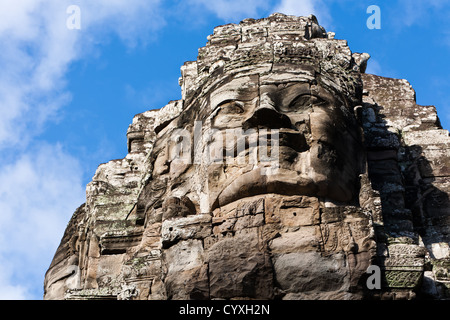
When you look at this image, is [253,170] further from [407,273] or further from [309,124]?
[407,273]

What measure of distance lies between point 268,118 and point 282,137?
1.14 ft

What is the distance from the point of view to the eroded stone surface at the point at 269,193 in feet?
40.2

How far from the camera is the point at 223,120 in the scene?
547 inches

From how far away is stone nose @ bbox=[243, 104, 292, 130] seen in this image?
13.4 m

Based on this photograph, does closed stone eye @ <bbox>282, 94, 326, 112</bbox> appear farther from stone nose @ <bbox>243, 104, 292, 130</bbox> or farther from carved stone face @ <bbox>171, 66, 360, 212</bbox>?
stone nose @ <bbox>243, 104, 292, 130</bbox>

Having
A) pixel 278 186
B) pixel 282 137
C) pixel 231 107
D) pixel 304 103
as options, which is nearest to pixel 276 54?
pixel 304 103

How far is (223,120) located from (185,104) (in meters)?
1.65

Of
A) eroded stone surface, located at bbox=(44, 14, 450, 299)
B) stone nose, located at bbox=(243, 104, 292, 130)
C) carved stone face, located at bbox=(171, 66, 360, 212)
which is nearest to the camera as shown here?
eroded stone surface, located at bbox=(44, 14, 450, 299)

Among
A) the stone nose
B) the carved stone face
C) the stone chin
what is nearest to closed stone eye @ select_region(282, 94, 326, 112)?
the carved stone face

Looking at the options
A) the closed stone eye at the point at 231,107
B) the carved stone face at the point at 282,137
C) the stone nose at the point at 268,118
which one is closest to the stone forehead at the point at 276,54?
the carved stone face at the point at 282,137

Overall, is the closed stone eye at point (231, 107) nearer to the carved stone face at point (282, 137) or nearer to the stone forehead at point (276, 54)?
the carved stone face at point (282, 137)

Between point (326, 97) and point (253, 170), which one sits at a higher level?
point (326, 97)
